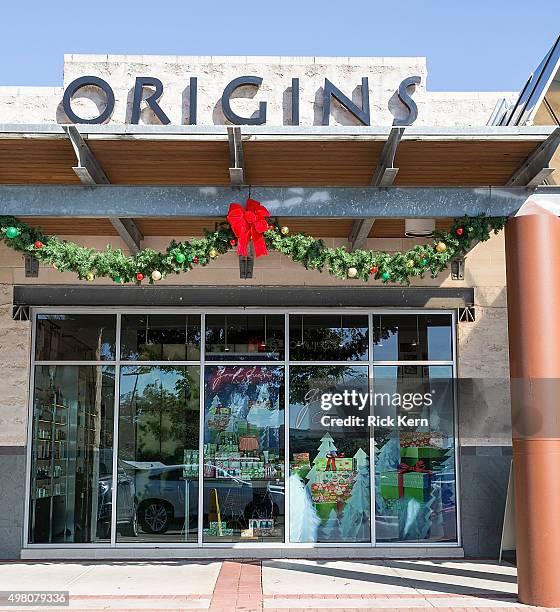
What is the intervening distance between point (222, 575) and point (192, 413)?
95.7 inches

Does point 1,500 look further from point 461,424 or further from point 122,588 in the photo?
point 461,424

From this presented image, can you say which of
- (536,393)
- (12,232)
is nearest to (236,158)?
(12,232)

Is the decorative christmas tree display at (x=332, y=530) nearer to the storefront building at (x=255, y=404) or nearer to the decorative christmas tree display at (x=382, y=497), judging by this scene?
the storefront building at (x=255, y=404)

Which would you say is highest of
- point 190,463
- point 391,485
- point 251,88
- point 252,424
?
point 251,88

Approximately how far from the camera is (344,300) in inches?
448

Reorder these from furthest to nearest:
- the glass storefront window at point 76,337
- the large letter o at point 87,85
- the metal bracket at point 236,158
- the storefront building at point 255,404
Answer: the glass storefront window at point 76,337 → the storefront building at point 255,404 → the large letter o at point 87,85 → the metal bracket at point 236,158

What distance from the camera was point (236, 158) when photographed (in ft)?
26.9

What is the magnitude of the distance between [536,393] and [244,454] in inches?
175

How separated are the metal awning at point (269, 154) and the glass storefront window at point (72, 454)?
11.3ft

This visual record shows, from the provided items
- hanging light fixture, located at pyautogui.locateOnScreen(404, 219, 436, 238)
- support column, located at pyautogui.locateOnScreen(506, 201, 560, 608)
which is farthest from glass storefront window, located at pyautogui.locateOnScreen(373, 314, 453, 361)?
support column, located at pyautogui.locateOnScreen(506, 201, 560, 608)

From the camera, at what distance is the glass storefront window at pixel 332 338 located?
1156cm

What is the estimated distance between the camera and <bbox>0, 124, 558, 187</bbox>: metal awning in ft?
26.0

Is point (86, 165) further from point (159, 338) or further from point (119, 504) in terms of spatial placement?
point (119, 504)

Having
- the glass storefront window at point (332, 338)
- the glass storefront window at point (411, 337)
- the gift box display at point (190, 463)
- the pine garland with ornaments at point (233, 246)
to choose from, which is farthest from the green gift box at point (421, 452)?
the pine garland with ornaments at point (233, 246)
